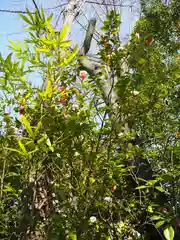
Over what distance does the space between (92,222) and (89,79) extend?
0.66 metres

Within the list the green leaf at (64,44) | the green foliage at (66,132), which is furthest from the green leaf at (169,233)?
the green leaf at (64,44)

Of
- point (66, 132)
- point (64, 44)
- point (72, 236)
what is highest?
point (64, 44)

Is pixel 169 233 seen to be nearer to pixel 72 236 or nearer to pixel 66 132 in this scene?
pixel 72 236

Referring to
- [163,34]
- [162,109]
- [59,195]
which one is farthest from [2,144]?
[163,34]

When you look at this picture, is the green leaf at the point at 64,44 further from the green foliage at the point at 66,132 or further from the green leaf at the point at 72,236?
the green leaf at the point at 72,236

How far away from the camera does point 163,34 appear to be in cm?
567

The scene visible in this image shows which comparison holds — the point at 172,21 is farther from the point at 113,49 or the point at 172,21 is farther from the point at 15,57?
the point at 15,57

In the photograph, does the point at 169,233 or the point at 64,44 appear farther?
the point at 64,44

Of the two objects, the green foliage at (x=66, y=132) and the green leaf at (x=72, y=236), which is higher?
the green foliage at (x=66, y=132)

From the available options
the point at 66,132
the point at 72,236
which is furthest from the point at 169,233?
the point at 66,132

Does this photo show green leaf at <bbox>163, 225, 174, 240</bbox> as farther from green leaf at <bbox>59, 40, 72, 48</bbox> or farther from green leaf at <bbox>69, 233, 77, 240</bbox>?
green leaf at <bbox>59, 40, 72, 48</bbox>

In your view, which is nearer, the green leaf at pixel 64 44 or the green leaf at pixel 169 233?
the green leaf at pixel 169 233

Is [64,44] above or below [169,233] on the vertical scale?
above

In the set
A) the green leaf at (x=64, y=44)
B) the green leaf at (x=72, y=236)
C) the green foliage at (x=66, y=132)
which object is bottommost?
the green leaf at (x=72, y=236)
